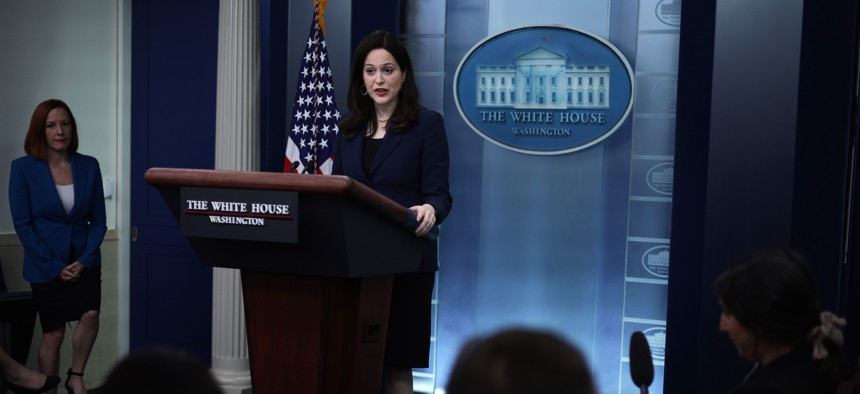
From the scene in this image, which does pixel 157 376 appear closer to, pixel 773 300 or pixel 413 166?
pixel 773 300

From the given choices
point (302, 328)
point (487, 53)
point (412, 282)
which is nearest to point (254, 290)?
point (302, 328)

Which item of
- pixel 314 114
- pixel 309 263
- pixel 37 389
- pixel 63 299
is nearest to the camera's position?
pixel 309 263

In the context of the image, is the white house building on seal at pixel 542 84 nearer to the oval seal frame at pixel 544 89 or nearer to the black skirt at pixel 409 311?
the oval seal frame at pixel 544 89

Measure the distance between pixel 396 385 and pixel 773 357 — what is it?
1206mm

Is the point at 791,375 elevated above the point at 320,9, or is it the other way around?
the point at 320,9

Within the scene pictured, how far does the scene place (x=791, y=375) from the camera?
1775 mm

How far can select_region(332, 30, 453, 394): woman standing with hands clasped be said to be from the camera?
8.95 feet

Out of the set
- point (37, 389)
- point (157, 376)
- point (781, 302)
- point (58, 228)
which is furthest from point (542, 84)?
point (157, 376)

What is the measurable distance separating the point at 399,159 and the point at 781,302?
4.03 ft

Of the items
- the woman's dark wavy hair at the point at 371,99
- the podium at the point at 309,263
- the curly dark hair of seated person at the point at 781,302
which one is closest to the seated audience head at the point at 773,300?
the curly dark hair of seated person at the point at 781,302

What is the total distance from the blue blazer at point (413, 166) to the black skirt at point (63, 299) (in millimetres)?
2473

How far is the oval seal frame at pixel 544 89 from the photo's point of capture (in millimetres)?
4508

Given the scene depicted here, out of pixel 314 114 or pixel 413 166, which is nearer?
pixel 413 166

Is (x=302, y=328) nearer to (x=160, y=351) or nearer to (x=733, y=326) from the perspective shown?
(x=733, y=326)
